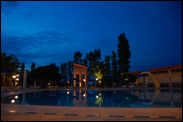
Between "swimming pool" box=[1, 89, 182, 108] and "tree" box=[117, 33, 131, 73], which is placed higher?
"tree" box=[117, 33, 131, 73]

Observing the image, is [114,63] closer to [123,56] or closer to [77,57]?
[123,56]

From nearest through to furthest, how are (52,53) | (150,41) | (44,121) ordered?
→ (44,121) → (150,41) → (52,53)

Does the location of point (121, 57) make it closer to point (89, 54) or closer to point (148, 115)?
point (89, 54)

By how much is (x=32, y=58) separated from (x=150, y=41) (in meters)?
47.9

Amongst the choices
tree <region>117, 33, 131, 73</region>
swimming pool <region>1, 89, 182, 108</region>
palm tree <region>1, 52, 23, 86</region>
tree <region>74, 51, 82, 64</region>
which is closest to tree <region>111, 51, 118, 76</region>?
tree <region>117, 33, 131, 73</region>

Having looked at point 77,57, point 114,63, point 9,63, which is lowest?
point 9,63

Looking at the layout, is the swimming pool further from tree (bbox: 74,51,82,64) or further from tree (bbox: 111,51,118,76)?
tree (bbox: 74,51,82,64)

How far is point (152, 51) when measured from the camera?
5103 cm

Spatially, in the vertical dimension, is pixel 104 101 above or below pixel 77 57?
below

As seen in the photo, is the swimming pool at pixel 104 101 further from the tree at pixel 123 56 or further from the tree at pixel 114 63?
the tree at pixel 114 63

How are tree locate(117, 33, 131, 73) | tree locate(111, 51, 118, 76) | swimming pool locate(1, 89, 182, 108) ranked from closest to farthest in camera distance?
swimming pool locate(1, 89, 182, 108)
tree locate(117, 33, 131, 73)
tree locate(111, 51, 118, 76)

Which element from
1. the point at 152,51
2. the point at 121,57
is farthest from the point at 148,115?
the point at 152,51

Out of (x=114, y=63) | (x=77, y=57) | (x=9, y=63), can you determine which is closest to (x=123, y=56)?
(x=114, y=63)

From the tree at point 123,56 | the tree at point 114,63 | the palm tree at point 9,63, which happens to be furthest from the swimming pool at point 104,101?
the tree at point 114,63
